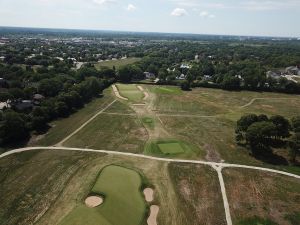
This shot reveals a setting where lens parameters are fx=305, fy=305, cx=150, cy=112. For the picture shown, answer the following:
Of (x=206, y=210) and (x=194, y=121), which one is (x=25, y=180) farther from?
(x=194, y=121)

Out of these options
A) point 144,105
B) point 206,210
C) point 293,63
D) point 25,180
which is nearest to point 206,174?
point 206,210

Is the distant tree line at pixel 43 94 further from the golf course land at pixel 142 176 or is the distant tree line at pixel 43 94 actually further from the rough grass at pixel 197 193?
the rough grass at pixel 197 193

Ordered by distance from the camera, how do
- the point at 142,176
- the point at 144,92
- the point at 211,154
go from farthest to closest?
the point at 144,92, the point at 211,154, the point at 142,176

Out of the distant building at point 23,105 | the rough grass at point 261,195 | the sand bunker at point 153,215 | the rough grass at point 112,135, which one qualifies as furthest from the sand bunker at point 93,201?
the distant building at point 23,105

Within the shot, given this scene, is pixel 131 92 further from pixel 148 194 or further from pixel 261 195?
pixel 261 195

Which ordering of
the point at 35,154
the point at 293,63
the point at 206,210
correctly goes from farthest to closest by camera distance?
the point at 293,63 < the point at 35,154 < the point at 206,210

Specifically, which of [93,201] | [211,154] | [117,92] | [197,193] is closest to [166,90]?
[117,92]

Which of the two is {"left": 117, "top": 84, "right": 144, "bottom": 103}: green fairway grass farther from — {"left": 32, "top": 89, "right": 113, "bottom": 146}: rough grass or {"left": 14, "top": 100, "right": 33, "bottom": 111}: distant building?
{"left": 14, "top": 100, "right": 33, "bottom": 111}: distant building
